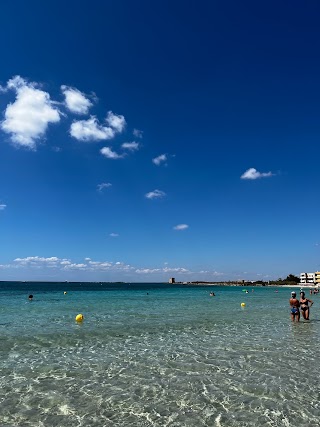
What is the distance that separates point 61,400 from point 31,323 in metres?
17.2

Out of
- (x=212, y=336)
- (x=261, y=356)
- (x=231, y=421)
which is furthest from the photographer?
(x=212, y=336)

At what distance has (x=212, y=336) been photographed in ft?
59.5

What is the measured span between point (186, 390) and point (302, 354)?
22.5 feet

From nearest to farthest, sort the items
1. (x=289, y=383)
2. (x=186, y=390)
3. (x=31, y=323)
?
(x=186, y=390), (x=289, y=383), (x=31, y=323)

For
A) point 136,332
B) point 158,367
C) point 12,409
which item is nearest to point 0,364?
point 12,409

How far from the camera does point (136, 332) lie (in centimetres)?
1964

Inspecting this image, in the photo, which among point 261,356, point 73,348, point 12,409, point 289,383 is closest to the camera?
point 12,409

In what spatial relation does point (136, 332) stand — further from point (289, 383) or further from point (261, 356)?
point (289, 383)

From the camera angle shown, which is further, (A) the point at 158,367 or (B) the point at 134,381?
(A) the point at 158,367

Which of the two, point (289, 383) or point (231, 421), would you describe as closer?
point (231, 421)

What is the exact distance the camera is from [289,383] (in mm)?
10039

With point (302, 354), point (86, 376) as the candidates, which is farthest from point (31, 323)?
point (302, 354)

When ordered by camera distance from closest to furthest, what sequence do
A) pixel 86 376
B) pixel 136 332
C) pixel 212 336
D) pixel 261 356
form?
pixel 86 376, pixel 261 356, pixel 212 336, pixel 136 332

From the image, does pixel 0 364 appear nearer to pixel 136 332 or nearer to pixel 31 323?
pixel 136 332
